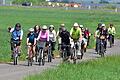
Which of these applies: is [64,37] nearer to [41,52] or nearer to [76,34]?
[76,34]

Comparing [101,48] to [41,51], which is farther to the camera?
[101,48]

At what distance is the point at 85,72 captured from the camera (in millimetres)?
20219

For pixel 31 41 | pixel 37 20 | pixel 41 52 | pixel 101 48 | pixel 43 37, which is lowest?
pixel 37 20

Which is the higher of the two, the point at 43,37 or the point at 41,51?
the point at 43,37

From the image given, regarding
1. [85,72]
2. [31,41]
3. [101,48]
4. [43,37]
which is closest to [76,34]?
[43,37]

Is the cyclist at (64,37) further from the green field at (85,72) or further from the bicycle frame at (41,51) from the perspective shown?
the green field at (85,72)

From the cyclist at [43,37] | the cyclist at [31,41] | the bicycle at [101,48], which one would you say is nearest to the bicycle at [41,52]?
the cyclist at [43,37]

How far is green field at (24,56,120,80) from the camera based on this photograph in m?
18.5

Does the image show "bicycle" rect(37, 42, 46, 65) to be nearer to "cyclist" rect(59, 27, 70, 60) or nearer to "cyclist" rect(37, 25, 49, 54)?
"cyclist" rect(37, 25, 49, 54)

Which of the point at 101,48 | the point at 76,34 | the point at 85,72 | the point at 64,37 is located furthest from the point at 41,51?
the point at 101,48

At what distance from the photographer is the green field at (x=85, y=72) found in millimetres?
18453

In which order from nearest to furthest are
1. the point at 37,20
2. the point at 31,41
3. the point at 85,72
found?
the point at 85,72
the point at 31,41
the point at 37,20

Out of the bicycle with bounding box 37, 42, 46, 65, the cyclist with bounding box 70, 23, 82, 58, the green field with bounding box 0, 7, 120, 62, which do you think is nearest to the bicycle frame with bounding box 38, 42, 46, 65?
the bicycle with bounding box 37, 42, 46, 65

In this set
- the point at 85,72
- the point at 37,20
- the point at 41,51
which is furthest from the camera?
the point at 37,20
